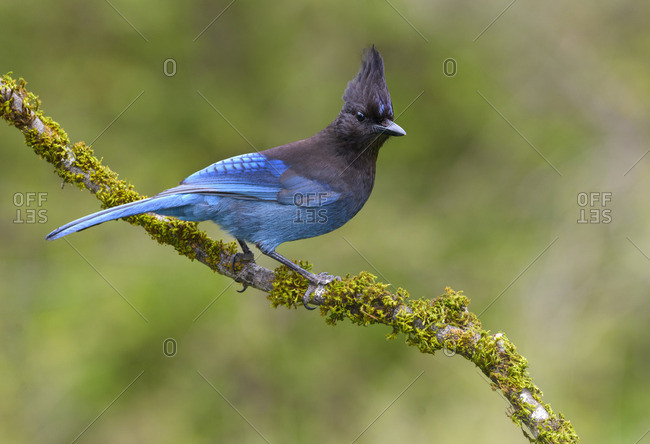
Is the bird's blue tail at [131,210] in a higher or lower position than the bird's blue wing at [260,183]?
lower

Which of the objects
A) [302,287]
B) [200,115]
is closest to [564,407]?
[302,287]

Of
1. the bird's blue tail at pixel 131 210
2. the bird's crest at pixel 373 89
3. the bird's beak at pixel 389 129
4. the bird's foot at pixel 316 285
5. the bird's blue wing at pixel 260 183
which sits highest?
the bird's crest at pixel 373 89

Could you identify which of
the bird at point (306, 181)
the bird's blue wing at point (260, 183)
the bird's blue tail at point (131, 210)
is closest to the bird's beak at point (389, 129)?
the bird at point (306, 181)

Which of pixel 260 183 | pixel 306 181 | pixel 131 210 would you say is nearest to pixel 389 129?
pixel 306 181

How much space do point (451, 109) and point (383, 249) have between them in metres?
1.53

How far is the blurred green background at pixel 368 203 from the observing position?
5.34m

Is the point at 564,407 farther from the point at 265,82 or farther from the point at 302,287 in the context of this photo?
the point at 265,82

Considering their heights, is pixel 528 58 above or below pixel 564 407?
above

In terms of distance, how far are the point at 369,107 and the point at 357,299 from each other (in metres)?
1.32

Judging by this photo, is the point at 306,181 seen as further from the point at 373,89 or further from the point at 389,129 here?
the point at 373,89

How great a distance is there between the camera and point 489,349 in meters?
3.39

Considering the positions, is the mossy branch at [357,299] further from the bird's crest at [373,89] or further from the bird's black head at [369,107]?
the bird's crest at [373,89]

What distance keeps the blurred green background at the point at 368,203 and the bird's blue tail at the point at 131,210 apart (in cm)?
178

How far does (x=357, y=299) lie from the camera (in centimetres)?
366
